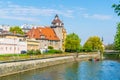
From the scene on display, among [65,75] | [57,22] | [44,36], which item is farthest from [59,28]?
[65,75]

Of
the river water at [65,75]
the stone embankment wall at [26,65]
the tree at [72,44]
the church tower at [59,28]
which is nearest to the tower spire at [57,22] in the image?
the church tower at [59,28]

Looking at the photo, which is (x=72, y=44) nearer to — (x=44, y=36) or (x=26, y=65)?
(x=44, y=36)

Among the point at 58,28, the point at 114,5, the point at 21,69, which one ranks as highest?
the point at 58,28

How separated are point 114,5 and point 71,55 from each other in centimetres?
8323

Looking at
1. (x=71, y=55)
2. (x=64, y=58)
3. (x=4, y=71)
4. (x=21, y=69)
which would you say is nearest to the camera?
(x=4, y=71)

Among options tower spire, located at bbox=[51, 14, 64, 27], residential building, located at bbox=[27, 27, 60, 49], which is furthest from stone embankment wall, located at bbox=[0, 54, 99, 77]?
tower spire, located at bbox=[51, 14, 64, 27]

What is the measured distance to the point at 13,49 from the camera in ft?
260

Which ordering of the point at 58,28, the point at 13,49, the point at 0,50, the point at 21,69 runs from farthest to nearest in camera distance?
the point at 58,28
the point at 13,49
the point at 0,50
the point at 21,69

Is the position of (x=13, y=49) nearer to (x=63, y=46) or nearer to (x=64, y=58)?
(x=64, y=58)

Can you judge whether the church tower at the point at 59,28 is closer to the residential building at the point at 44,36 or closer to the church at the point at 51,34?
the church at the point at 51,34

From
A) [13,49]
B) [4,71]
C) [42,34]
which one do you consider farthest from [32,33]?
[4,71]

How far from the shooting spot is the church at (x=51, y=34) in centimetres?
11219

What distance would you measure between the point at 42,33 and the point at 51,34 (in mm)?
5677

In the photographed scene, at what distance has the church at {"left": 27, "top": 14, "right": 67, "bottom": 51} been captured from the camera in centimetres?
11219
